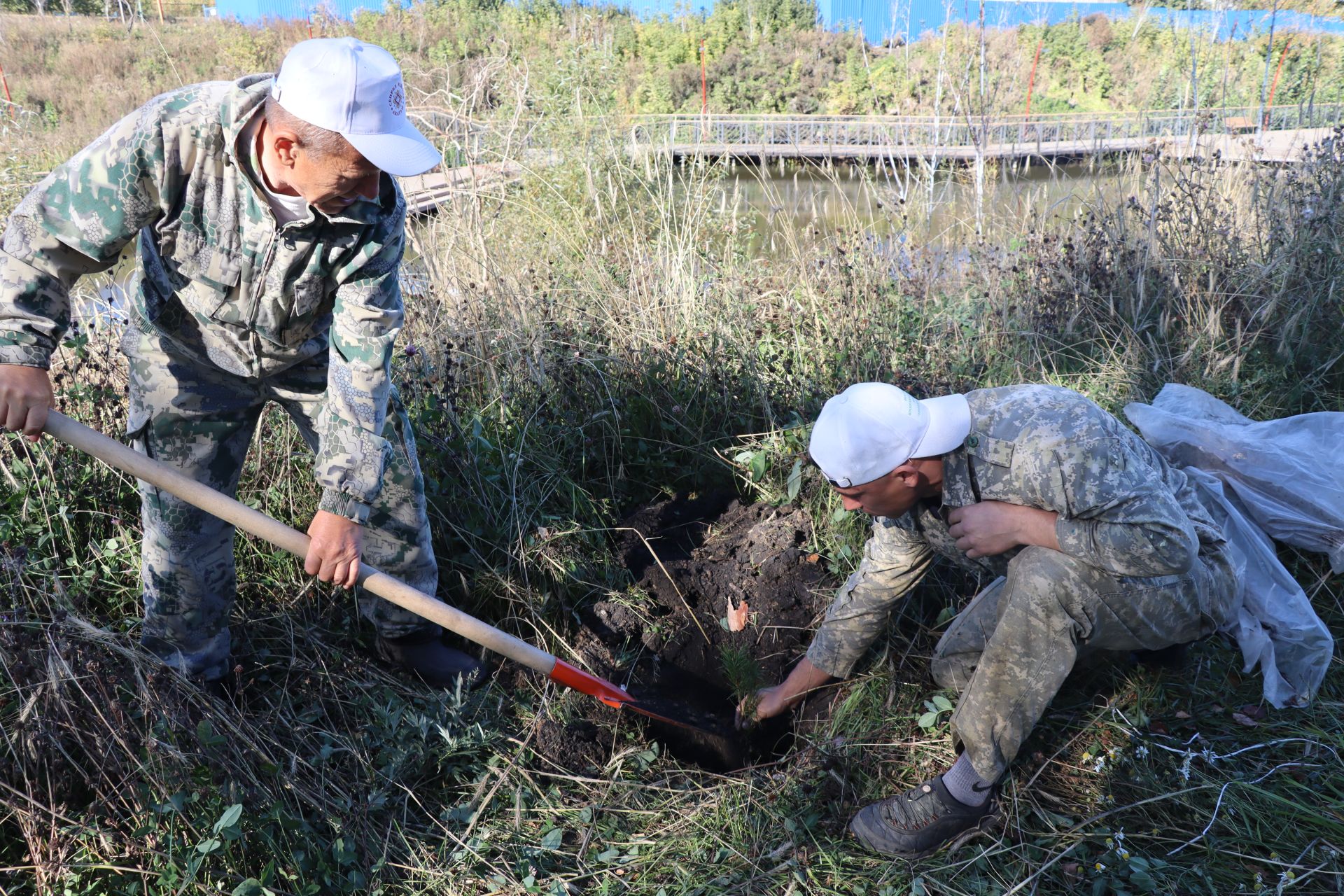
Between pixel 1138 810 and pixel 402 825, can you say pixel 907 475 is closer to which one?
pixel 1138 810

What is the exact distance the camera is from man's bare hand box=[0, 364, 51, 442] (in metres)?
1.98

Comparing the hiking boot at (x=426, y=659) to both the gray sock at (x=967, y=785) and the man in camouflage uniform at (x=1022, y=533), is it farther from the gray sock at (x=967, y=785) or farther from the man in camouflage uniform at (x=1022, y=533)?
the gray sock at (x=967, y=785)

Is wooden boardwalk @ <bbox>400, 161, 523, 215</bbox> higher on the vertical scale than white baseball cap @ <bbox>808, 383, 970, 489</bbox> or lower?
higher

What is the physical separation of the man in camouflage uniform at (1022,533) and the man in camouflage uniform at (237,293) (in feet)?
3.89

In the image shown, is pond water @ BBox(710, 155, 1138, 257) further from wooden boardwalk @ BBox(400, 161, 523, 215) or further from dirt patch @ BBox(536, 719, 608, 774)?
dirt patch @ BBox(536, 719, 608, 774)

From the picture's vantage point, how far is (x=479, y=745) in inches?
100

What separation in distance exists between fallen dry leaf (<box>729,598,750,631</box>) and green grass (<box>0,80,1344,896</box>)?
360mm

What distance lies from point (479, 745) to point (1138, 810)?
182 centimetres

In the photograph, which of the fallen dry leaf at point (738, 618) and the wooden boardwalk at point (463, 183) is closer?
the fallen dry leaf at point (738, 618)

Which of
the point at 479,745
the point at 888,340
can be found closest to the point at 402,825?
the point at 479,745

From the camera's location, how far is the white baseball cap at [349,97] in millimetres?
1862

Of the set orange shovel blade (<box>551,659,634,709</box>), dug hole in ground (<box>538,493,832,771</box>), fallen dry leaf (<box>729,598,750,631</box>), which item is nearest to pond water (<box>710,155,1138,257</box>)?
dug hole in ground (<box>538,493,832,771</box>)

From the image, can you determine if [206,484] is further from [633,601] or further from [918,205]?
[918,205]

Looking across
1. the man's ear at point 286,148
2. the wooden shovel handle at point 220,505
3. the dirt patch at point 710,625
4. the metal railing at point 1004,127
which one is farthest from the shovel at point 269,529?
the metal railing at point 1004,127
